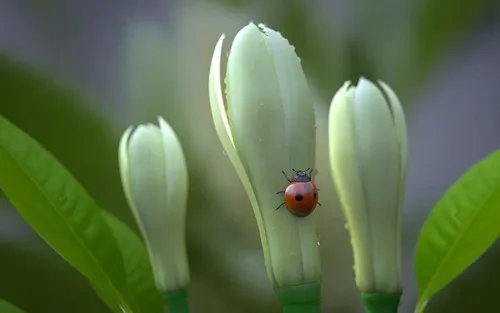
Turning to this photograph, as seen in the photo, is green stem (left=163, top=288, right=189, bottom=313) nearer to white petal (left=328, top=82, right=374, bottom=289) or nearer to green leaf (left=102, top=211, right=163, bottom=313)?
green leaf (left=102, top=211, right=163, bottom=313)

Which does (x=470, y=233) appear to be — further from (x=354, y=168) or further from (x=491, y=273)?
(x=491, y=273)

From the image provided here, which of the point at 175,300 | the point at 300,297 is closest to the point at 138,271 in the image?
the point at 175,300

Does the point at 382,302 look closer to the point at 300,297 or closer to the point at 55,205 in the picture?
the point at 300,297

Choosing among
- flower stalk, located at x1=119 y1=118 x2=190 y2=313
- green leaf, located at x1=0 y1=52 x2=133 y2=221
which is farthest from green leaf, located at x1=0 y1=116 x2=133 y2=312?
green leaf, located at x1=0 y1=52 x2=133 y2=221

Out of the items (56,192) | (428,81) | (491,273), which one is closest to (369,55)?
(428,81)

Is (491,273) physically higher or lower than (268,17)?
lower

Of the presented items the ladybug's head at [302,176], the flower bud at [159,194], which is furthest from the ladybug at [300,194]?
the flower bud at [159,194]
